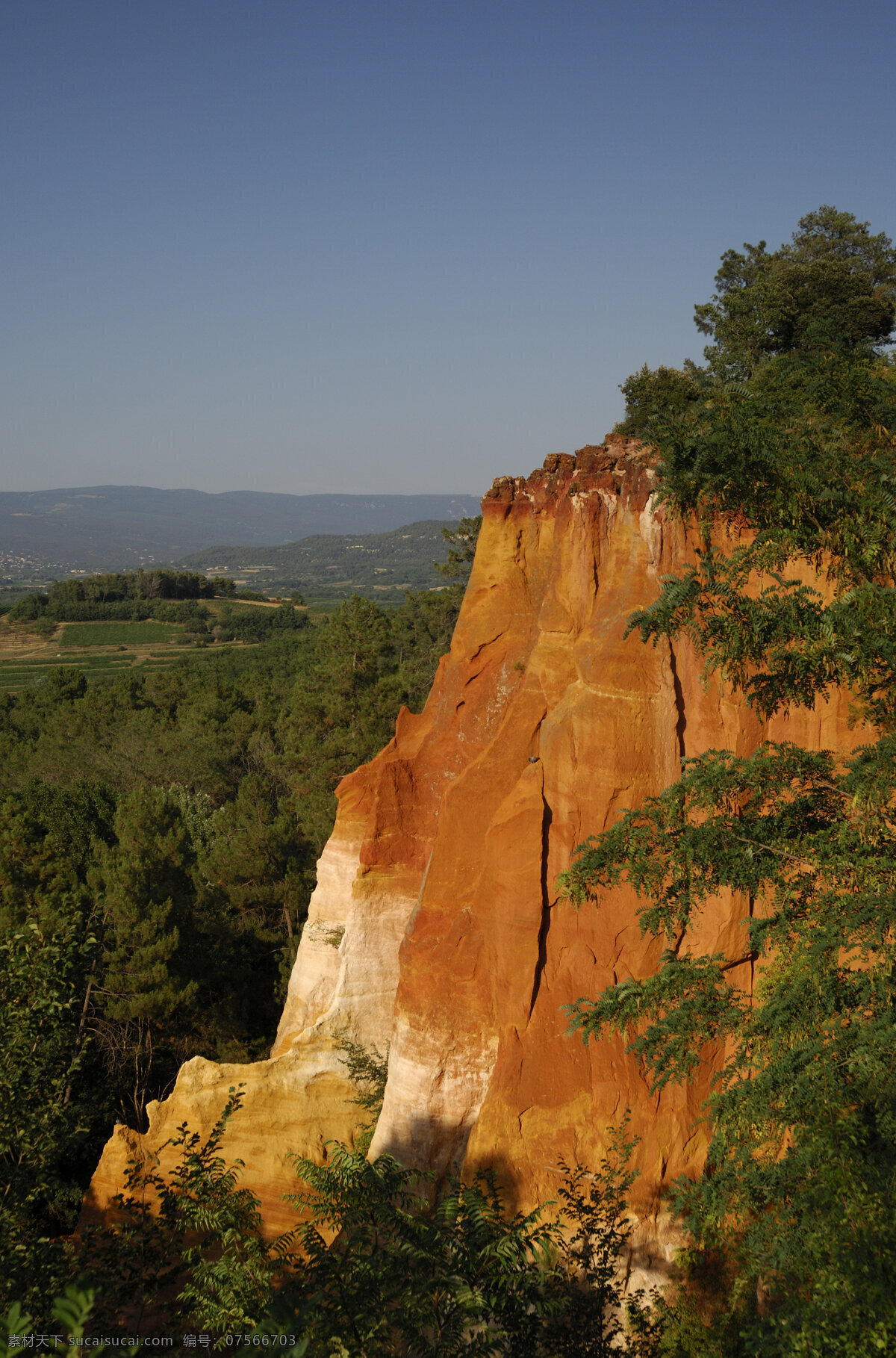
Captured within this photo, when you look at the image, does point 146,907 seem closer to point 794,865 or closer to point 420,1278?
point 420,1278

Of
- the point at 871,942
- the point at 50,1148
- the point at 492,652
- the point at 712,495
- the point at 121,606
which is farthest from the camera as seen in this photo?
the point at 121,606

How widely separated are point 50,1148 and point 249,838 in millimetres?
16377

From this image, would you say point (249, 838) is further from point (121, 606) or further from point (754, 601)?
point (121, 606)

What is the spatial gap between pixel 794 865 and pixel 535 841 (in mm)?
3986

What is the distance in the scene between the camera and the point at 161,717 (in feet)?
147

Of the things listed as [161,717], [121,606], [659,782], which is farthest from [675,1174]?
[121,606]

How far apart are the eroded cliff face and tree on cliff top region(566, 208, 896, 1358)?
5.48 ft

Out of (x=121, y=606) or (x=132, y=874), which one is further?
(x=121, y=606)

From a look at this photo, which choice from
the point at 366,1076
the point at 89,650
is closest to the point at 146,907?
the point at 366,1076

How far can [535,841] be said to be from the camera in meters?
11.4

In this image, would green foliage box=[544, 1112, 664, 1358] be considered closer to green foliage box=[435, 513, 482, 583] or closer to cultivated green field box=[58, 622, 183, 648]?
green foliage box=[435, 513, 482, 583]

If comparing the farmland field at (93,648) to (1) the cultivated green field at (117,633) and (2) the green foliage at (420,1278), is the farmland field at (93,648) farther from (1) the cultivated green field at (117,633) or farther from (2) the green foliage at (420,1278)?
(2) the green foliage at (420,1278)

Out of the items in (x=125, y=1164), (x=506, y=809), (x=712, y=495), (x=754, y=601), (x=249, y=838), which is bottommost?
(x=125, y=1164)

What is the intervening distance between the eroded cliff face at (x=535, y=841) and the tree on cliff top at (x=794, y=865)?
5.48 ft
